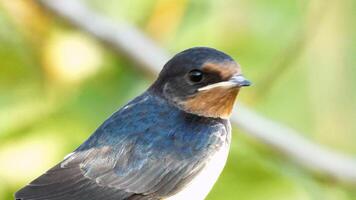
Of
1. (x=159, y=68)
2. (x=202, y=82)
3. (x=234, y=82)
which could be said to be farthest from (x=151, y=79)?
(x=234, y=82)

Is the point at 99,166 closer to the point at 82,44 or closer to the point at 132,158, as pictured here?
the point at 132,158

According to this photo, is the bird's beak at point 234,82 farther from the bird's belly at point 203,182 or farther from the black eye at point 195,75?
the bird's belly at point 203,182

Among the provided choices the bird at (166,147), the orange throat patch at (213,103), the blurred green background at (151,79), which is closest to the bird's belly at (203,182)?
the bird at (166,147)

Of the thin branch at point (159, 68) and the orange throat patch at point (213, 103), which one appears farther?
the thin branch at point (159, 68)

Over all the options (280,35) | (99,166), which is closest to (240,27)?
(280,35)

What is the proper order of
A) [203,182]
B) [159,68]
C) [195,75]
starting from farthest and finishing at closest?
A: [159,68]
[195,75]
[203,182]

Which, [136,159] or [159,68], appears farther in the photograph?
[159,68]

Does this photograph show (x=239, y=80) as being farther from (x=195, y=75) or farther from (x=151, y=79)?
(x=151, y=79)
